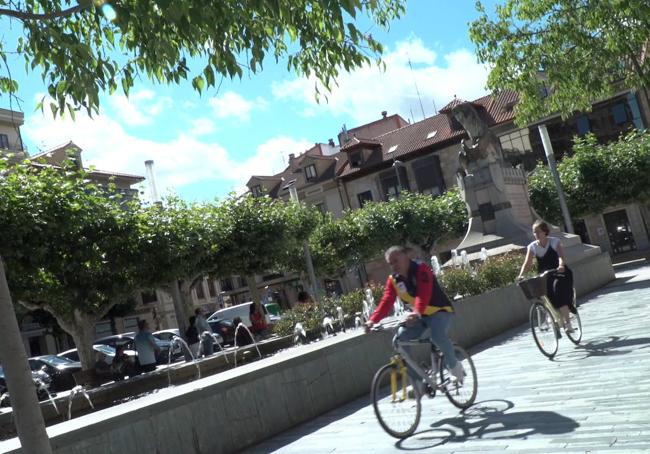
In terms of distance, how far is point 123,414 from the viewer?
20.1 ft

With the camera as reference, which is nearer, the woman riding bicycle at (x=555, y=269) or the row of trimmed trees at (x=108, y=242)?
the woman riding bicycle at (x=555, y=269)

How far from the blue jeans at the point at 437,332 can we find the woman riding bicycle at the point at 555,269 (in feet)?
9.32

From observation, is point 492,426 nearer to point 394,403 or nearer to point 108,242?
point 394,403

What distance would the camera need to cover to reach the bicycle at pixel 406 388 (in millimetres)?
6441

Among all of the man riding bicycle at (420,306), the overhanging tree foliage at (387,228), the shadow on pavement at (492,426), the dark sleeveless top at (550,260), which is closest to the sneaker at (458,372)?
the man riding bicycle at (420,306)

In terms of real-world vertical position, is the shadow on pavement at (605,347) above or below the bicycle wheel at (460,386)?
below

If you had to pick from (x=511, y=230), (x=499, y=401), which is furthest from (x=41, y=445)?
(x=511, y=230)

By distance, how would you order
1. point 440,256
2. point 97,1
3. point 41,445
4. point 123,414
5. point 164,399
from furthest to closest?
1. point 440,256
2. point 164,399
3. point 123,414
4. point 97,1
5. point 41,445

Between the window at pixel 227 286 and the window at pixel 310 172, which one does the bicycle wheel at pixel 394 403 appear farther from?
the window at pixel 227 286

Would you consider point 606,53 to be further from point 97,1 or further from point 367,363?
point 97,1

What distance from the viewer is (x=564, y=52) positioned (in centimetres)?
1538

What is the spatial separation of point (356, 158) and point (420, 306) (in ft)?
166

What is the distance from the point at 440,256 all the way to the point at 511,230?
32.8 meters

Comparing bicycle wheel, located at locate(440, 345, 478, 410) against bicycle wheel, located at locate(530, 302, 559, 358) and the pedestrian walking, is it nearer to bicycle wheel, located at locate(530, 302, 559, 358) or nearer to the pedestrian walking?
bicycle wheel, located at locate(530, 302, 559, 358)
